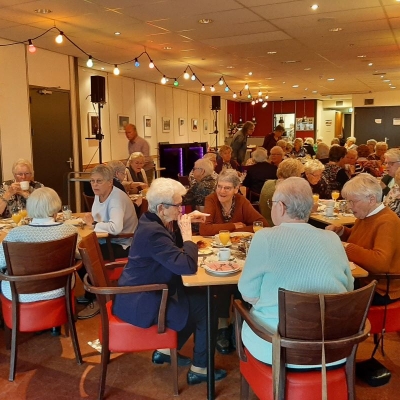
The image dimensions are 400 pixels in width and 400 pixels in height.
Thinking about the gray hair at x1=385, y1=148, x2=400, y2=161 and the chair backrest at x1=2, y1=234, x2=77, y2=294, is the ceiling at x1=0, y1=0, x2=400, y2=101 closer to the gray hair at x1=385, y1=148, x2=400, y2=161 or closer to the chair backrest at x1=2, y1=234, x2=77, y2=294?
the gray hair at x1=385, y1=148, x2=400, y2=161

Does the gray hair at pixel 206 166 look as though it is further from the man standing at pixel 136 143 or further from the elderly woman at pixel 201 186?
the man standing at pixel 136 143

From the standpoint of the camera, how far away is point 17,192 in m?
4.48

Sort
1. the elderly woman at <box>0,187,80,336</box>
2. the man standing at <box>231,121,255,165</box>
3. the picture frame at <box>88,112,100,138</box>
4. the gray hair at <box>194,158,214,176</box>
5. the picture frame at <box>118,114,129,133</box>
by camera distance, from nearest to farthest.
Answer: the elderly woman at <box>0,187,80,336</box>, the gray hair at <box>194,158,214,176</box>, the picture frame at <box>88,112,100,138</box>, the man standing at <box>231,121,255,165</box>, the picture frame at <box>118,114,129,133</box>

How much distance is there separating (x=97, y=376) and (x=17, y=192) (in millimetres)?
2165

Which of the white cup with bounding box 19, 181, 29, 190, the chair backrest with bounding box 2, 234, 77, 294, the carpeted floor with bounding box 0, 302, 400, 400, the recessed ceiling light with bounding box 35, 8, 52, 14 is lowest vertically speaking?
the carpeted floor with bounding box 0, 302, 400, 400

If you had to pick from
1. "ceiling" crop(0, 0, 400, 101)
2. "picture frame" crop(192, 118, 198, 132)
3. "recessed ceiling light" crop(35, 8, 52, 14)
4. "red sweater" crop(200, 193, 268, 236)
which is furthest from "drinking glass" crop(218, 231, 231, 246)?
"picture frame" crop(192, 118, 198, 132)

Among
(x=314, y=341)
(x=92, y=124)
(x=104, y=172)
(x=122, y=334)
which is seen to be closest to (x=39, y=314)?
(x=122, y=334)

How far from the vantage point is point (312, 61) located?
9523 millimetres

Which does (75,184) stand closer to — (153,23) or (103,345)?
(153,23)

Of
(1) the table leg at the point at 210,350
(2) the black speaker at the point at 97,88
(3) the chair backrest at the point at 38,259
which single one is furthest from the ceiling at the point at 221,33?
(1) the table leg at the point at 210,350

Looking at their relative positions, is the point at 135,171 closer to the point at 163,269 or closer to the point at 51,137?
the point at 51,137

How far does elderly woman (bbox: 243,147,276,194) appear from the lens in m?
6.82

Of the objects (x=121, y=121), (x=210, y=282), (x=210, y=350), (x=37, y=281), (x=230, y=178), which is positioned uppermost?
(x=121, y=121)

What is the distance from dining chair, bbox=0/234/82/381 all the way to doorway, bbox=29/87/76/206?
4651 mm
